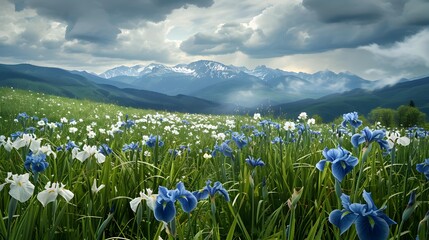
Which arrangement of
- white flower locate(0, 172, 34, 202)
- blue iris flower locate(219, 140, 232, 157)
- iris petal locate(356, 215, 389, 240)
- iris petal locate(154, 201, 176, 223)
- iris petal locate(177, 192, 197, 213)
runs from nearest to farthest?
1. iris petal locate(356, 215, 389, 240)
2. iris petal locate(154, 201, 176, 223)
3. iris petal locate(177, 192, 197, 213)
4. white flower locate(0, 172, 34, 202)
5. blue iris flower locate(219, 140, 232, 157)

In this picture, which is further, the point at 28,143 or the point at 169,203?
the point at 28,143

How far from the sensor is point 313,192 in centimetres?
383

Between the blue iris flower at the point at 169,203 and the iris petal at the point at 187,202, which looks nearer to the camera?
the blue iris flower at the point at 169,203

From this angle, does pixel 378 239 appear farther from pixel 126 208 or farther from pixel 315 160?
pixel 315 160

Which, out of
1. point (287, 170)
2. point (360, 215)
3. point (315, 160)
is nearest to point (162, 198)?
point (360, 215)

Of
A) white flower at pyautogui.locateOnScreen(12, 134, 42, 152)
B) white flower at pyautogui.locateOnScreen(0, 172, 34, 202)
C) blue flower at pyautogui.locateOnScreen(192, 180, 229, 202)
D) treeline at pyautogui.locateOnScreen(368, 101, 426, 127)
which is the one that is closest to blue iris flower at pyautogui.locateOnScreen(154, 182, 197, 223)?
blue flower at pyautogui.locateOnScreen(192, 180, 229, 202)

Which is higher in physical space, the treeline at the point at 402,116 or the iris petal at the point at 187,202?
the iris petal at the point at 187,202

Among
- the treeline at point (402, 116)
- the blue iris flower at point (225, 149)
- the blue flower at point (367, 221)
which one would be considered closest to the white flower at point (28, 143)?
the blue iris flower at point (225, 149)

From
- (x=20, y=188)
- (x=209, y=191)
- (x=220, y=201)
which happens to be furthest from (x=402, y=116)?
(x=20, y=188)

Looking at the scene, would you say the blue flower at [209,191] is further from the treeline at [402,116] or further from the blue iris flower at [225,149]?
the treeline at [402,116]

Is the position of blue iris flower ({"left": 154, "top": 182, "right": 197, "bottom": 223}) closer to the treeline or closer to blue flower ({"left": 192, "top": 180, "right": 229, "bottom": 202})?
blue flower ({"left": 192, "top": 180, "right": 229, "bottom": 202})

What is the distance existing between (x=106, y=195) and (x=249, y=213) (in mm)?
1448

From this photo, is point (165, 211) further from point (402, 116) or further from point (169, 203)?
point (402, 116)

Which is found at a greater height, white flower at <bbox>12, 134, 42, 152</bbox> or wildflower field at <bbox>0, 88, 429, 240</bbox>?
white flower at <bbox>12, 134, 42, 152</bbox>
